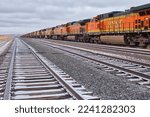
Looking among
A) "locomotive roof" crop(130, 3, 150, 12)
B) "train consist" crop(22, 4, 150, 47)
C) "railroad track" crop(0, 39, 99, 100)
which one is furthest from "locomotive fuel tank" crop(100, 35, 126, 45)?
"railroad track" crop(0, 39, 99, 100)

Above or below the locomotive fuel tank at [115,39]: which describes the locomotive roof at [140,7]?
above

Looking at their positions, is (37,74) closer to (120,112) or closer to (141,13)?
(120,112)

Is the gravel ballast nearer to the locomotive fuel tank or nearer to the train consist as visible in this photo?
the train consist

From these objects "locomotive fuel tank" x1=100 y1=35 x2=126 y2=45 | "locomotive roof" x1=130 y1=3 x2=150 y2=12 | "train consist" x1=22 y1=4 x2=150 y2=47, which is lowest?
"locomotive fuel tank" x1=100 y1=35 x2=126 y2=45

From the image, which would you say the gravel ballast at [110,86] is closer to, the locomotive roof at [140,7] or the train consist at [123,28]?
the locomotive roof at [140,7]

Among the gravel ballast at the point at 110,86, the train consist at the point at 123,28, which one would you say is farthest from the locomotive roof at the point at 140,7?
the gravel ballast at the point at 110,86

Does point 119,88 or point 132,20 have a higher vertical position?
point 132,20

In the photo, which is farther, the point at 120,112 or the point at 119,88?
the point at 119,88

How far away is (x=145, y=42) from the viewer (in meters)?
25.8

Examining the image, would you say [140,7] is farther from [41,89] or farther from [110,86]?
[41,89]

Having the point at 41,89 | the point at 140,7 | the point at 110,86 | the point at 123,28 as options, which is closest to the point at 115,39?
the point at 123,28

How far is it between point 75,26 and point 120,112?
165 feet

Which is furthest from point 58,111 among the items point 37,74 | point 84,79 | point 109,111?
point 37,74

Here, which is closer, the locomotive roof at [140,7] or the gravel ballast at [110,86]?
the gravel ballast at [110,86]
